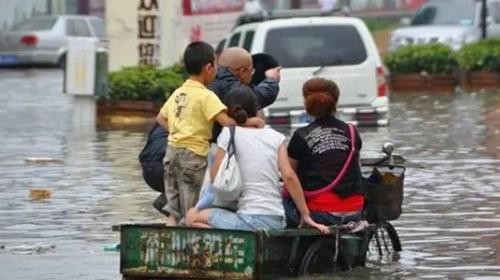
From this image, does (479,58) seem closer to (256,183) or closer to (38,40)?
(38,40)

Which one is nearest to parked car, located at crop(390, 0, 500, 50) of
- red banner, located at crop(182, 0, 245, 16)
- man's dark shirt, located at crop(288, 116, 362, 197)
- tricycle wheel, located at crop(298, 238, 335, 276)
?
red banner, located at crop(182, 0, 245, 16)

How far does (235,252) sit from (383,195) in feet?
4.78

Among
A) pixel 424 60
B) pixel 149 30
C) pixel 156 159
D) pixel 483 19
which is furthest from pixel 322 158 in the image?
pixel 483 19

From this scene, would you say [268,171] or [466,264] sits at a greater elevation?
[268,171]

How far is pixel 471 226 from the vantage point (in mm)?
13750

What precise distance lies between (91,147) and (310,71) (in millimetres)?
3229

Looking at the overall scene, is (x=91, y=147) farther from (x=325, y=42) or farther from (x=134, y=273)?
(x=134, y=273)

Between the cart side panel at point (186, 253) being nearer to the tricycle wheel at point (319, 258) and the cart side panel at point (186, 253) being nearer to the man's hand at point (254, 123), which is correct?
the tricycle wheel at point (319, 258)

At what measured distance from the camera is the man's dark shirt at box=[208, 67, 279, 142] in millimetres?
11625

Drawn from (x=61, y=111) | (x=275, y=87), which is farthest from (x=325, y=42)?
(x=275, y=87)

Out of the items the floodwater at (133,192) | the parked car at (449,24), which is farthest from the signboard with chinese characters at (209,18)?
the parked car at (449,24)

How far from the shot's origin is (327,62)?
23.1m

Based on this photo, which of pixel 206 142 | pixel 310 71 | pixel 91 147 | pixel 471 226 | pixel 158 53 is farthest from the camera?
Result: pixel 158 53

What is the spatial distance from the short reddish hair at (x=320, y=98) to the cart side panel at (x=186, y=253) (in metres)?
1.12
